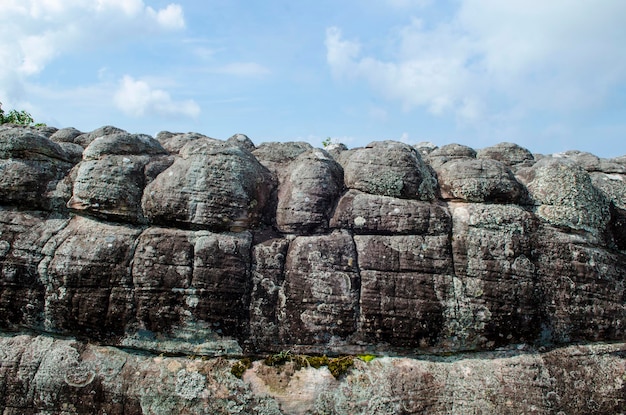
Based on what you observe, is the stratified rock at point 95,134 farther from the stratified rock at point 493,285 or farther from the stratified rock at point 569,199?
the stratified rock at point 569,199

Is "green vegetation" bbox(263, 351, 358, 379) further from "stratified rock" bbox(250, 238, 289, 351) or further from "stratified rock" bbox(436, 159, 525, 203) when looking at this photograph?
"stratified rock" bbox(436, 159, 525, 203)

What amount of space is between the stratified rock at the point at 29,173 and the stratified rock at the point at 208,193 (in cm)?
Result: 243

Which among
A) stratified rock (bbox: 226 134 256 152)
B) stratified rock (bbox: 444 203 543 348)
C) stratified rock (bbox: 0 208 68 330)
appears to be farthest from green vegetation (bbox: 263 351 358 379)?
stratified rock (bbox: 226 134 256 152)

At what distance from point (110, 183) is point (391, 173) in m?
6.34

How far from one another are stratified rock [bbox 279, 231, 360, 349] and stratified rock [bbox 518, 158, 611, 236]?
4603 mm

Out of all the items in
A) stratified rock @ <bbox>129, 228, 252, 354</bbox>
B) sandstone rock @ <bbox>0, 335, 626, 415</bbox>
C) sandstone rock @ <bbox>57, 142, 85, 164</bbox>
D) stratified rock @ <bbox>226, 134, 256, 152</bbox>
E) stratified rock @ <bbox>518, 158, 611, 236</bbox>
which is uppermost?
stratified rock @ <bbox>226, 134, 256, 152</bbox>

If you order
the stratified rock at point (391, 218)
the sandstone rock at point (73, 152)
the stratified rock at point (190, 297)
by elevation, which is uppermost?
the sandstone rock at point (73, 152)

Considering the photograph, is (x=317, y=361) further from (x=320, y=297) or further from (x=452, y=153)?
(x=452, y=153)

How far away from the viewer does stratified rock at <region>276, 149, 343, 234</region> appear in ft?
32.7

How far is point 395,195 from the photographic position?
10.1 metres

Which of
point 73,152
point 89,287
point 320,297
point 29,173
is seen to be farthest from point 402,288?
point 29,173

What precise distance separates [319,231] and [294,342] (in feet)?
7.95

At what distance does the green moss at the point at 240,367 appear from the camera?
8.93m

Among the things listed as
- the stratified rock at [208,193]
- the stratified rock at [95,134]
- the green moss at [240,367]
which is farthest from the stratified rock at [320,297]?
the stratified rock at [95,134]
